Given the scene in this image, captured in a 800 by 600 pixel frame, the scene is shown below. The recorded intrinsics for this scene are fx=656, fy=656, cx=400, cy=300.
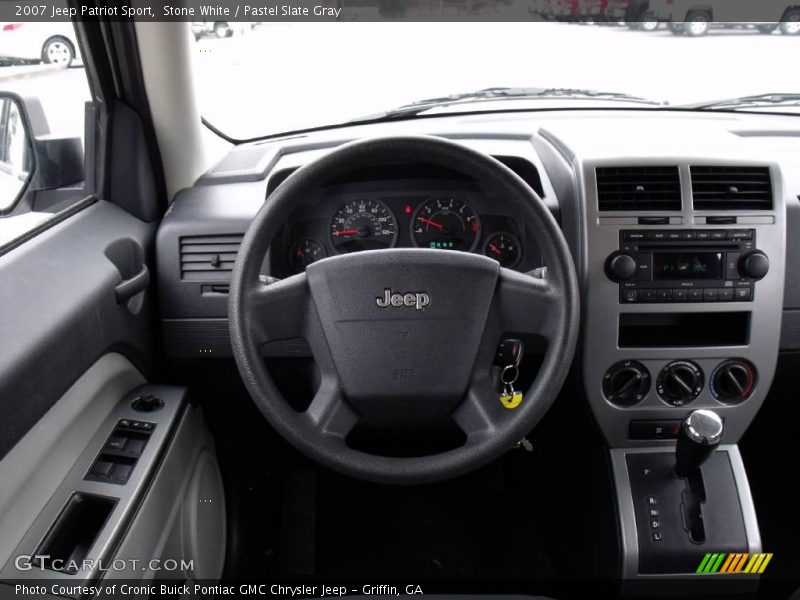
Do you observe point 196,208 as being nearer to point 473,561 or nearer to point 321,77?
point 321,77

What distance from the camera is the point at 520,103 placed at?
7.50 ft

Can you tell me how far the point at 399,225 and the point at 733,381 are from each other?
98cm

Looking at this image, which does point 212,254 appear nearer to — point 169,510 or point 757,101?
point 169,510

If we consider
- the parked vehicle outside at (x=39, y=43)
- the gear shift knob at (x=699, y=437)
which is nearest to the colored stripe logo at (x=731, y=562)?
the gear shift knob at (x=699, y=437)

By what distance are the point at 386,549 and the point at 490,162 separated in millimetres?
1447

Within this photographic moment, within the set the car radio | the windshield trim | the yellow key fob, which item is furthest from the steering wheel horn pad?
the windshield trim

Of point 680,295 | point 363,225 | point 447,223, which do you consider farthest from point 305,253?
point 680,295

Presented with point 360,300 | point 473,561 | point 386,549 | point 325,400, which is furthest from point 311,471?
point 360,300

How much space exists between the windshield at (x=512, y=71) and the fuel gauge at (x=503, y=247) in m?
0.71

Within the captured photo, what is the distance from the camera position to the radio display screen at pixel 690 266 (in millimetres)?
1655

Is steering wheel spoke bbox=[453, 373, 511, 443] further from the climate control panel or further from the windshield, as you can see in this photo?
the windshield

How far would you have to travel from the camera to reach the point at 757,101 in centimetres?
224
